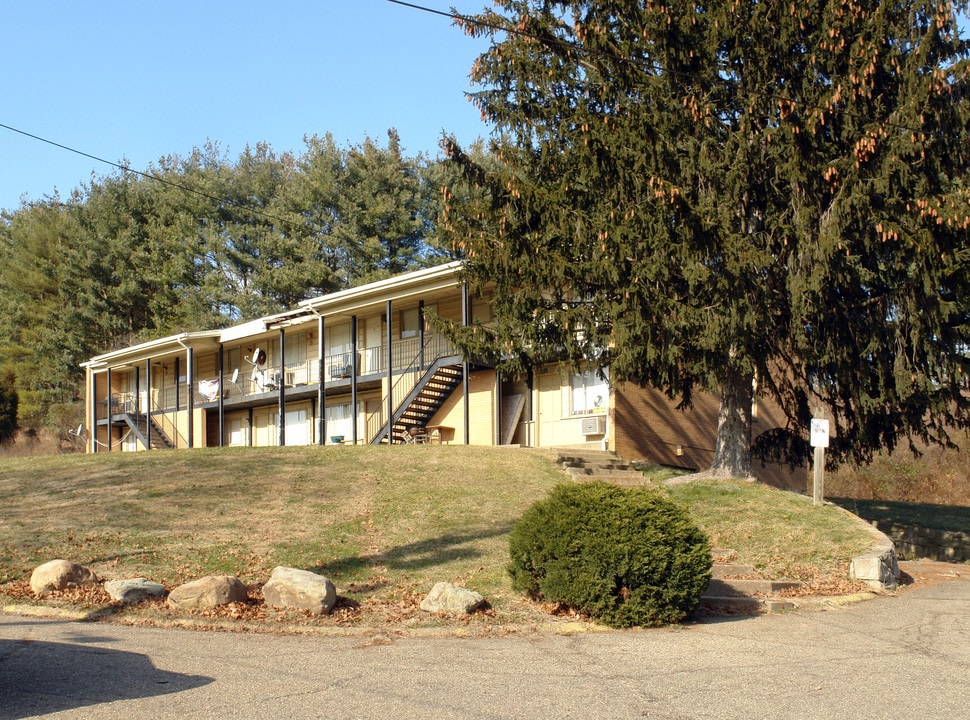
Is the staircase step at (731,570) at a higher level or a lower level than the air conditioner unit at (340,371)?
lower

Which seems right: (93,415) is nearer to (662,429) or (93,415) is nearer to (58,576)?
(662,429)

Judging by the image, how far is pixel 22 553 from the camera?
12703 mm

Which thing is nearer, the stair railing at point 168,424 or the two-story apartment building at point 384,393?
the two-story apartment building at point 384,393

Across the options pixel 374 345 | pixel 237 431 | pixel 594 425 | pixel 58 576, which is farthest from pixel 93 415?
pixel 58 576

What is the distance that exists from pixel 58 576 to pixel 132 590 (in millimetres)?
977

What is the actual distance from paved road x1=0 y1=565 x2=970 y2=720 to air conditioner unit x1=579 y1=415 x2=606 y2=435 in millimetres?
14596

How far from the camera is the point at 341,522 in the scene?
50.5ft

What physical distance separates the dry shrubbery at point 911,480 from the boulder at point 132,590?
2568 centimetres

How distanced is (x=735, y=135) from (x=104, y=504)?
12.3 metres

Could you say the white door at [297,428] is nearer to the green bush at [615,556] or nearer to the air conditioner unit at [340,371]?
the air conditioner unit at [340,371]

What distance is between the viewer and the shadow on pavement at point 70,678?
677 cm

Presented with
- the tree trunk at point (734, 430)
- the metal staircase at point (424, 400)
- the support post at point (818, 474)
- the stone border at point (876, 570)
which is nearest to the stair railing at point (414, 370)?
the metal staircase at point (424, 400)

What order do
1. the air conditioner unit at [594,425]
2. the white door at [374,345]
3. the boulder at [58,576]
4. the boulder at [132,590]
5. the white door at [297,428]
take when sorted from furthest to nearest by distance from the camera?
the white door at [297,428]
the white door at [374,345]
the air conditioner unit at [594,425]
the boulder at [58,576]
the boulder at [132,590]

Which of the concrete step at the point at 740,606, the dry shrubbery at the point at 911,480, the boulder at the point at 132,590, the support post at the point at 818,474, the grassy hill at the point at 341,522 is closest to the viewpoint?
the boulder at the point at 132,590
